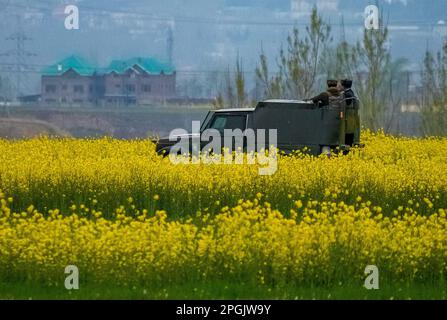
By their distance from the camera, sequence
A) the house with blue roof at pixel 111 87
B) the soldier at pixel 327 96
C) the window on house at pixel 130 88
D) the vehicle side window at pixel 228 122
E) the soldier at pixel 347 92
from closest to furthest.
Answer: the vehicle side window at pixel 228 122 < the soldier at pixel 327 96 < the soldier at pixel 347 92 < the house with blue roof at pixel 111 87 < the window on house at pixel 130 88

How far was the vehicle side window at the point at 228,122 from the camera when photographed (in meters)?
26.7

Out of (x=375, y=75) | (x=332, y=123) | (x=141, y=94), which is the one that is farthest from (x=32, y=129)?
(x=332, y=123)

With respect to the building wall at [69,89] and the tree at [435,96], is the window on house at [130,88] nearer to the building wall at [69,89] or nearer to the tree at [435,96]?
the building wall at [69,89]

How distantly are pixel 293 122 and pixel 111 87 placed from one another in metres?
142

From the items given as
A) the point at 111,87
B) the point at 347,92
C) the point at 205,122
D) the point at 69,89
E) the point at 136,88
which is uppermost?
the point at 347,92

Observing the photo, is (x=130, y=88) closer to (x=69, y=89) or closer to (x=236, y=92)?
(x=69, y=89)

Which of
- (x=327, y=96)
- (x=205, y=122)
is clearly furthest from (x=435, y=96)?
(x=205, y=122)

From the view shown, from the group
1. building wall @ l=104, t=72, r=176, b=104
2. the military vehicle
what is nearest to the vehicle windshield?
the military vehicle

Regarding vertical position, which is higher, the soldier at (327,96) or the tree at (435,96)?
the soldier at (327,96)

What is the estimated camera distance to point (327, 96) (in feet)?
88.8

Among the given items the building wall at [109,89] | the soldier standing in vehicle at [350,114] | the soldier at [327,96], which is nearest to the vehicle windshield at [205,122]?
the soldier at [327,96]

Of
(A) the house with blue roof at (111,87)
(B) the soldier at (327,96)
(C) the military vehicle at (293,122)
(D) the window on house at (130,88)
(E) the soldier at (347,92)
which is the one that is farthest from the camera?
(D) the window on house at (130,88)

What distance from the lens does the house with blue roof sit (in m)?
166

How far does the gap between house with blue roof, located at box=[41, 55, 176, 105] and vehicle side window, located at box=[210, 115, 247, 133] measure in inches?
5449
